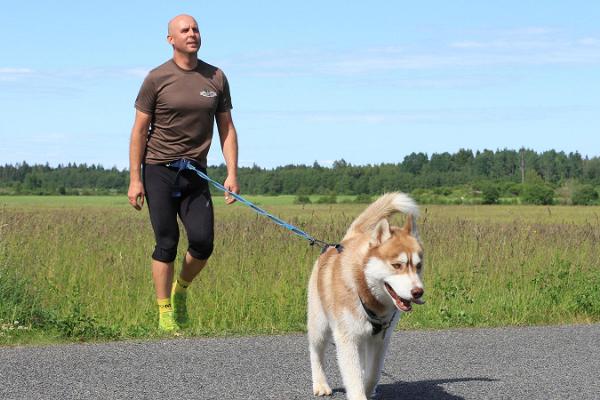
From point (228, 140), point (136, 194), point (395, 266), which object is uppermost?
point (228, 140)

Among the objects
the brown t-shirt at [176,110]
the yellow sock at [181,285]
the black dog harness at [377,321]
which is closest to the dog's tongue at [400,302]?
the black dog harness at [377,321]

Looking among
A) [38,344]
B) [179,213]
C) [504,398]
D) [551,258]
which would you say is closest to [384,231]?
[504,398]

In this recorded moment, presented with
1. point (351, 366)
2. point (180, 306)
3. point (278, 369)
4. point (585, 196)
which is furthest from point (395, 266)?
point (585, 196)

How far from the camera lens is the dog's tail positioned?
526cm

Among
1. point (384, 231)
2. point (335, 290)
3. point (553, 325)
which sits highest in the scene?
point (384, 231)

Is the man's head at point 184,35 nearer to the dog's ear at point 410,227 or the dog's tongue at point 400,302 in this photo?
the dog's ear at point 410,227

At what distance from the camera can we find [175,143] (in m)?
7.38

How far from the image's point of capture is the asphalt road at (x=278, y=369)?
546cm

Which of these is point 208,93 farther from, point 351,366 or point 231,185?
point 351,366

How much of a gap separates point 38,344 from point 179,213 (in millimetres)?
1643

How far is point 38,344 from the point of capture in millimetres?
7141

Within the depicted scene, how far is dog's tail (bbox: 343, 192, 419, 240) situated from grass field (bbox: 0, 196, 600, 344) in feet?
8.94

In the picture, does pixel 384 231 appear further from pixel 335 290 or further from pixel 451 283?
pixel 451 283

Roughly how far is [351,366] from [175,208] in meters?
3.13
